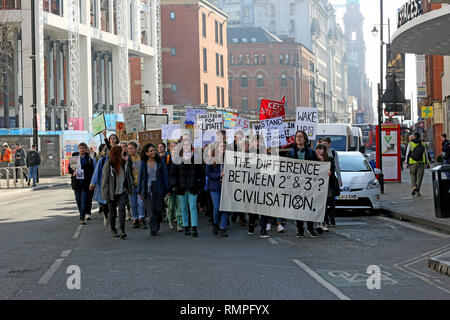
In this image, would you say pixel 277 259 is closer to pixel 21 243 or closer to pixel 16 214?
Result: pixel 21 243

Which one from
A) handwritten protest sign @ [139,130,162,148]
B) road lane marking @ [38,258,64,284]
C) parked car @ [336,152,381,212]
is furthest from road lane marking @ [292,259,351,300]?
handwritten protest sign @ [139,130,162,148]

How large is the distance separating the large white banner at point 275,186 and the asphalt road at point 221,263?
53 cm

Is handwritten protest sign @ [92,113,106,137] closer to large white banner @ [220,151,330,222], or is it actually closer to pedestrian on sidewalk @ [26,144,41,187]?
large white banner @ [220,151,330,222]

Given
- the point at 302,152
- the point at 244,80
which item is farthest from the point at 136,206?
the point at 244,80

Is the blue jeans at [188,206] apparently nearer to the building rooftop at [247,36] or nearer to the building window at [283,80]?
the building rooftop at [247,36]

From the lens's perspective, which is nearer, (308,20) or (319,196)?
(319,196)

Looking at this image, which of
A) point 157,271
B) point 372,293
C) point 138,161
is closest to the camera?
point 372,293

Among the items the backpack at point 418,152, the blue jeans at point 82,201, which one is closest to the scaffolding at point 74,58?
the backpack at point 418,152

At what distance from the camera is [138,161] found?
15.8m

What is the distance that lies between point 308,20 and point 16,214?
396ft

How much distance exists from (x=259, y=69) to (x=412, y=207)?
96965mm

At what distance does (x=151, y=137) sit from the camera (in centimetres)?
2006
